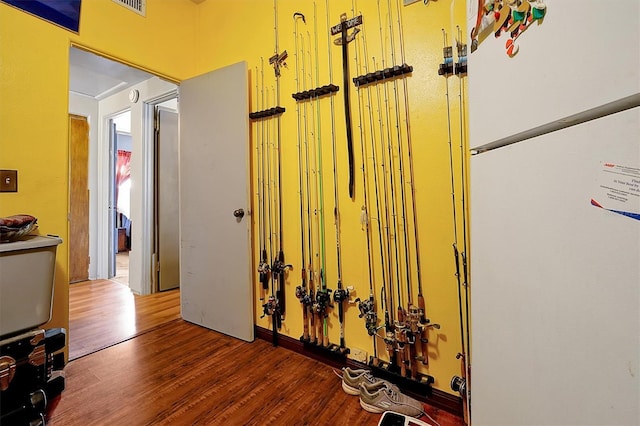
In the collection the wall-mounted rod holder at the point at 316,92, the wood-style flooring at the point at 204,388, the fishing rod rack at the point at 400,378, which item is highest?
the wall-mounted rod holder at the point at 316,92

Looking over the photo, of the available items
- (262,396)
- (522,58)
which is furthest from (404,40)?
(262,396)

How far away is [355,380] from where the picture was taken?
1527 mm

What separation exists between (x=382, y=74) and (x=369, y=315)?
1.36 meters

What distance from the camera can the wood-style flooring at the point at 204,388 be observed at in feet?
4.43

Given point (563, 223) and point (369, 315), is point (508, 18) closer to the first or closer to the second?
point (563, 223)

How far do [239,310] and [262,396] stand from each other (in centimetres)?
75

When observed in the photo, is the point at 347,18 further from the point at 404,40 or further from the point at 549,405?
the point at 549,405

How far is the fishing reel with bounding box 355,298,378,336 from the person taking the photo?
157cm

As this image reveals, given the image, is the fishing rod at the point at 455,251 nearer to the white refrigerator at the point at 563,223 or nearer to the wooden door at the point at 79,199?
the white refrigerator at the point at 563,223

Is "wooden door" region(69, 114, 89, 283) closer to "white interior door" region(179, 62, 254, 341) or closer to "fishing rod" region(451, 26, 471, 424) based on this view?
"white interior door" region(179, 62, 254, 341)

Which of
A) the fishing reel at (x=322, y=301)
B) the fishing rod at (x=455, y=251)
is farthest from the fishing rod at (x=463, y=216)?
the fishing reel at (x=322, y=301)

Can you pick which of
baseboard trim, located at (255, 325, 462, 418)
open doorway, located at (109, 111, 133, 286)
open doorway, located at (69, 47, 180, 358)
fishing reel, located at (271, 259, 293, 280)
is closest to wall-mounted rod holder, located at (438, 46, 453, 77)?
fishing reel, located at (271, 259, 293, 280)

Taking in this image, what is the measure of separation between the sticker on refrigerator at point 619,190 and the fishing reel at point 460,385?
43.1 inches

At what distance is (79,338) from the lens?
2170mm
